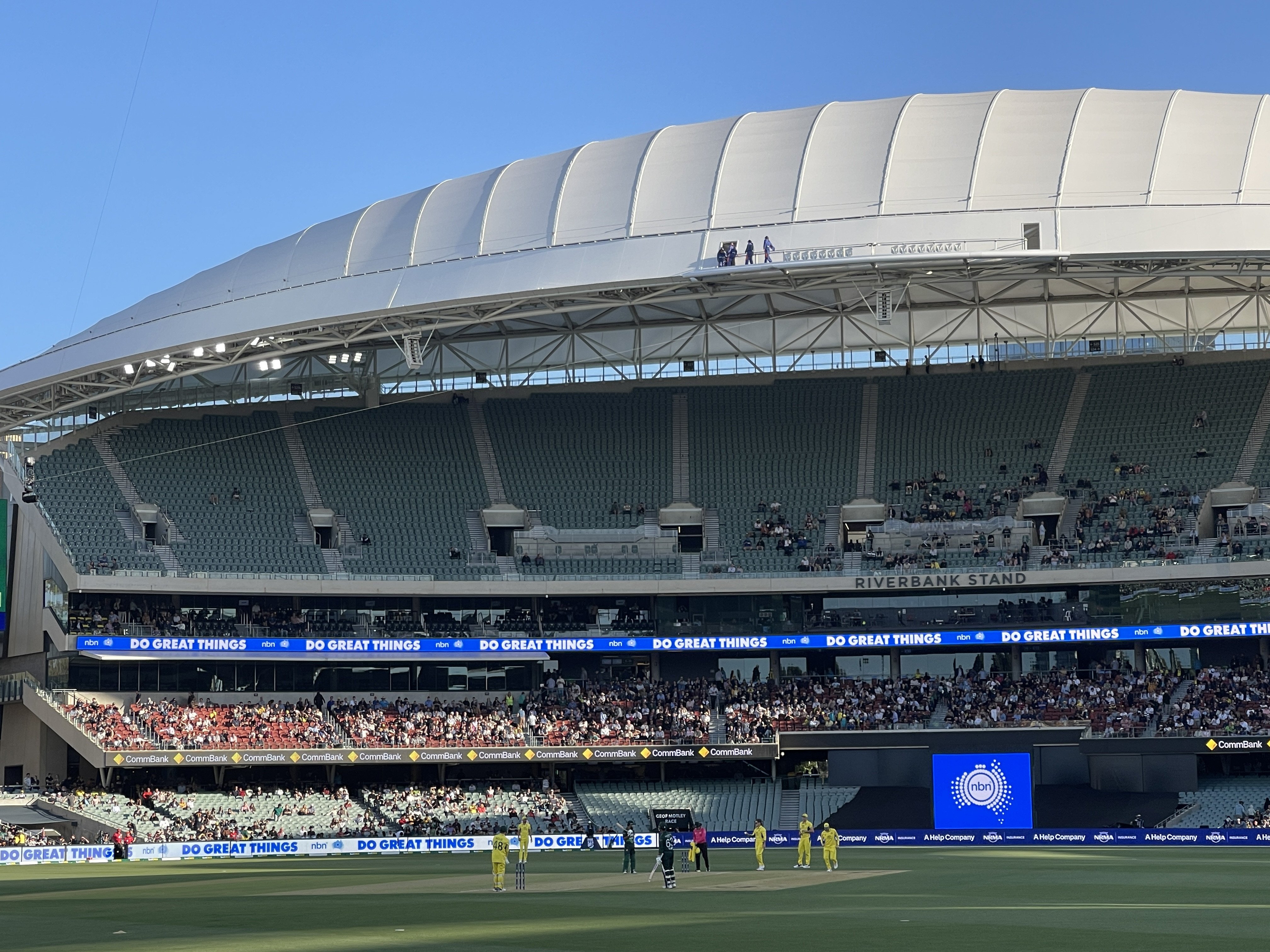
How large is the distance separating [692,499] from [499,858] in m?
38.3

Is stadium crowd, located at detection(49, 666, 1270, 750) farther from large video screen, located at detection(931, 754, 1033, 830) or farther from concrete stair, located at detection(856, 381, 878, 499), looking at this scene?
concrete stair, located at detection(856, 381, 878, 499)

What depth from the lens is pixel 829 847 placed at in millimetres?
38562

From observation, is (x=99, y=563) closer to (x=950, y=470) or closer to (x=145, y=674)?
(x=145, y=674)

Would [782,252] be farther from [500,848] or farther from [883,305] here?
[500,848]

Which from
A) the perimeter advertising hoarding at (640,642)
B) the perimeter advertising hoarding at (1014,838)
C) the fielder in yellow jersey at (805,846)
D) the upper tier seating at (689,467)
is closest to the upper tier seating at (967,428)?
the upper tier seating at (689,467)

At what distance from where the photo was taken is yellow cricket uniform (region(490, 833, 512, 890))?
105ft

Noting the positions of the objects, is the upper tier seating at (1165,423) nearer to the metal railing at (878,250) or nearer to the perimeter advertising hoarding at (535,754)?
the metal railing at (878,250)

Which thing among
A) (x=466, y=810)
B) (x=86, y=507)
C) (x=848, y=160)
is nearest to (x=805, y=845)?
(x=466, y=810)

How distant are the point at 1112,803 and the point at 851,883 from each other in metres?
25.6

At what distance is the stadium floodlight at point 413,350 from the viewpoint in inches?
2331

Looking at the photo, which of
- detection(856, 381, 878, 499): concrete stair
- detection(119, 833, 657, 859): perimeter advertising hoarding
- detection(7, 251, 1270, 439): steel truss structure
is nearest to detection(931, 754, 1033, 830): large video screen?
detection(119, 833, 657, 859): perimeter advertising hoarding

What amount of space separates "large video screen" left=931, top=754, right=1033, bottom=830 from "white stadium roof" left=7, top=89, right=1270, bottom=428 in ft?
54.7

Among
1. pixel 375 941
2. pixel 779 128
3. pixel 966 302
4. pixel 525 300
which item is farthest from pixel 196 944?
pixel 966 302

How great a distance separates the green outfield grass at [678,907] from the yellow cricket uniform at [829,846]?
0.56 m
